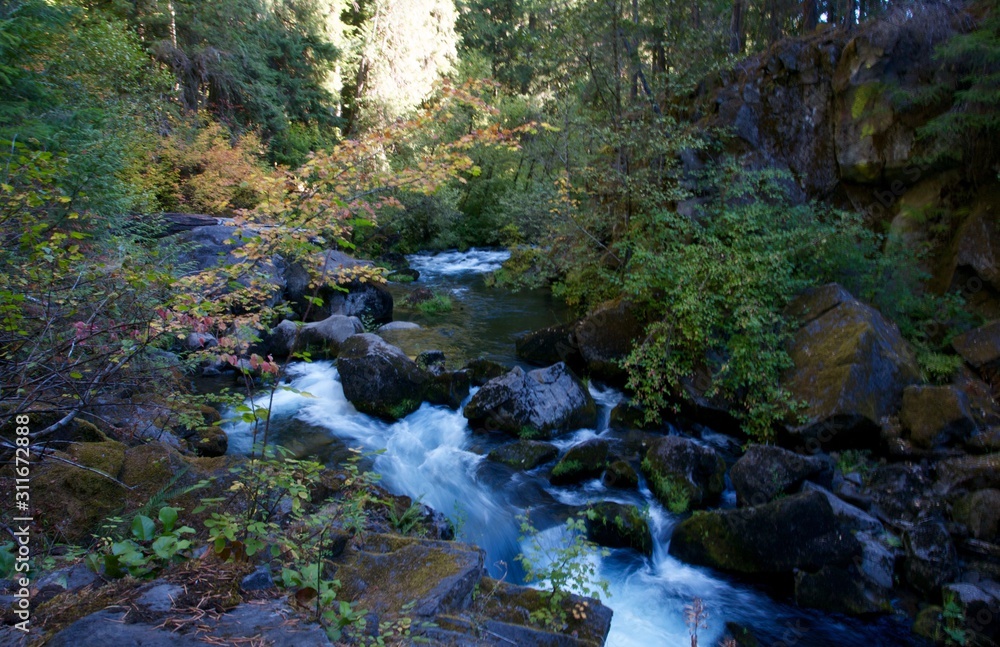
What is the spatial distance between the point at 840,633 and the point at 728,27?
14362mm

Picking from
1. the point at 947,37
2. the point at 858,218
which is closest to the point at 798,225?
the point at 858,218

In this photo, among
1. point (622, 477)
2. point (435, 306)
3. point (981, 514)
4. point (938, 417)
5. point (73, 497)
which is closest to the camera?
point (73, 497)

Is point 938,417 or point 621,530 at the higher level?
point 938,417

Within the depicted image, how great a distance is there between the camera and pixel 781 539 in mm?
5746

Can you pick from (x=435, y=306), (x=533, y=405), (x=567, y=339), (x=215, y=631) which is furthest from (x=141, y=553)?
(x=435, y=306)

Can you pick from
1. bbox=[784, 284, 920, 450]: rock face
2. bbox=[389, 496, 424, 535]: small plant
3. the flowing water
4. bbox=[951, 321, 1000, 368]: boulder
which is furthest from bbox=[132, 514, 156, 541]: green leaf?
bbox=[951, 321, 1000, 368]: boulder

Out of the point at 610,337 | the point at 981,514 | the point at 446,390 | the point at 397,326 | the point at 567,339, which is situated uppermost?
the point at 397,326

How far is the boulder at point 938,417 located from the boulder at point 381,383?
7143 mm

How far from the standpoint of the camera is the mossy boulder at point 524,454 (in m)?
7.81

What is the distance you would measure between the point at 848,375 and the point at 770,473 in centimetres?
201

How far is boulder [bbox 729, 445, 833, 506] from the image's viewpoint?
22.0 ft

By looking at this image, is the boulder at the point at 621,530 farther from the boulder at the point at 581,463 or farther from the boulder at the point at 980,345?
the boulder at the point at 980,345

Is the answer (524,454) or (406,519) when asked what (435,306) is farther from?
(406,519)

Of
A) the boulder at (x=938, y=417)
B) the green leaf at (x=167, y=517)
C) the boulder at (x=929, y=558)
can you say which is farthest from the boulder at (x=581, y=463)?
the green leaf at (x=167, y=517)
